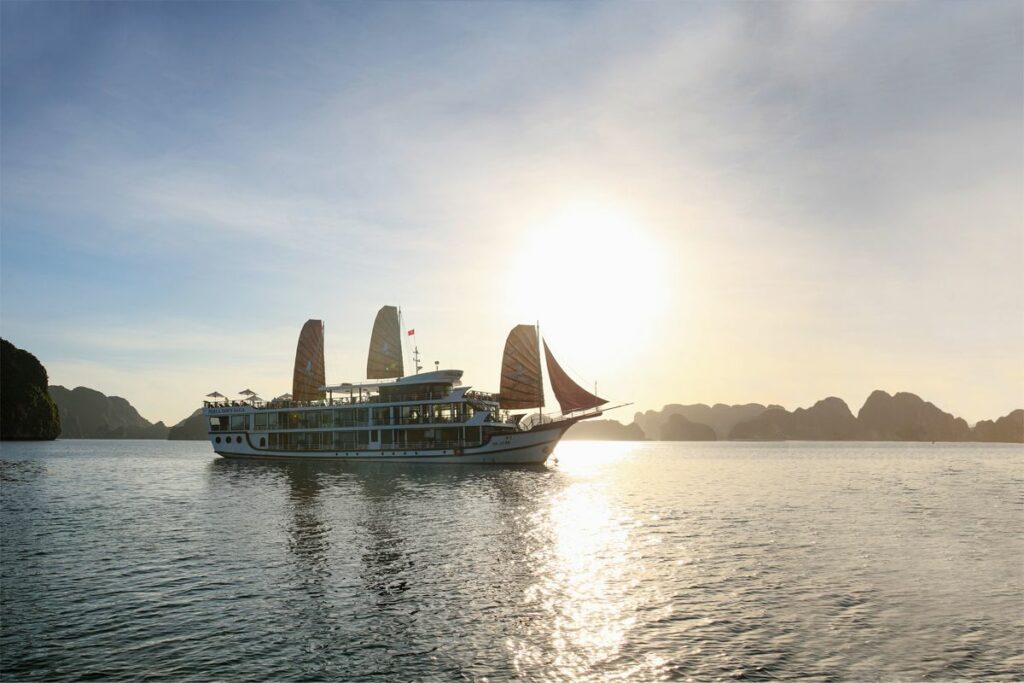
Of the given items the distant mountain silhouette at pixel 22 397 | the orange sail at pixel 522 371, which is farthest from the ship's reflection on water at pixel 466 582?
the distant mountain silhouette at pixel 22 397

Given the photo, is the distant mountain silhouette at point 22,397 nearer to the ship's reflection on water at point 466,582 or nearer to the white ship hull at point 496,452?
the white ship hull at point 496,452

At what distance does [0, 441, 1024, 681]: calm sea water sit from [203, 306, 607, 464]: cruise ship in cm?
2741

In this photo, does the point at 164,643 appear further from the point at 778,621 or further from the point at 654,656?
the point at 778,621

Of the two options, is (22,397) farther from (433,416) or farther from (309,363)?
(433,416)

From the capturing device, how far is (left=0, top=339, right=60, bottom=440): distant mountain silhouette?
591 ft

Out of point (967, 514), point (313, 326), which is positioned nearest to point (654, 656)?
point (967, 514)

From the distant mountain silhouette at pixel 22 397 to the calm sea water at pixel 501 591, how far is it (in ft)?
572

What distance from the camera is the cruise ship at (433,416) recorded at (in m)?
72.1

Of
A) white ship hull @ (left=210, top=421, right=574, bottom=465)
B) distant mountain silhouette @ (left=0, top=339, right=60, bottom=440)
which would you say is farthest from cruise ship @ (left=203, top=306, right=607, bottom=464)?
distant mountain silhouette @ (left=0, top=339, right=60, bottom=440)

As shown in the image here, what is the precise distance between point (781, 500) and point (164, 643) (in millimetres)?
47164

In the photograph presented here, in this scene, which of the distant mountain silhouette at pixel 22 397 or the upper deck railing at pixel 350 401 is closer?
the upper deck railing at pixel 350 401

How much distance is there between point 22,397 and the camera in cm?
18275

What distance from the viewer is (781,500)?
51.1 meters

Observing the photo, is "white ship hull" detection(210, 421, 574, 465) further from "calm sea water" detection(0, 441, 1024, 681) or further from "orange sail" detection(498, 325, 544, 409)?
"calm sea water" detection(0, 441, 1024, 681)
